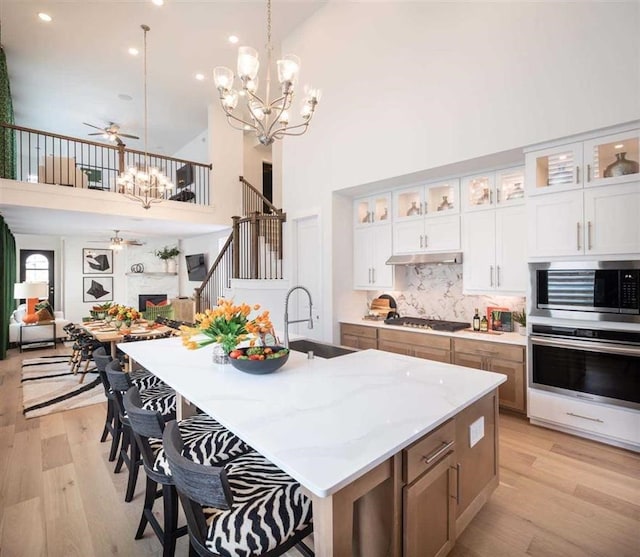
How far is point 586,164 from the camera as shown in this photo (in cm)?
291

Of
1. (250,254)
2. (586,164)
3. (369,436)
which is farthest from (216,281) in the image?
(369,436)

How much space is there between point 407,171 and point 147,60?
5.51 m

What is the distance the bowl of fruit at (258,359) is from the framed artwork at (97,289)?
35.2 feet

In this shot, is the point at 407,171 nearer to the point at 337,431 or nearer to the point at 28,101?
the point at 337,431

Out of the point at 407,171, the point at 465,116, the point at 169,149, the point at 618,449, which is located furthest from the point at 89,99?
the point at 618,449

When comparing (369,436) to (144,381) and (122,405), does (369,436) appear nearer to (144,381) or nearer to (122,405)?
(122,405)

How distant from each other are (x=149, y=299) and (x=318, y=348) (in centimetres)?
967

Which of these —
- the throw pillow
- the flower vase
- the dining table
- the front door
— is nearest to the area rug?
the dining table

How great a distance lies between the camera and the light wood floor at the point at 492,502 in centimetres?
187

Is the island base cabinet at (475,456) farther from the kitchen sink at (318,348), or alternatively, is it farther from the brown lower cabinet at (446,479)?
the kitchen sink at (318,348)

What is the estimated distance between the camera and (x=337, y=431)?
1.27 m

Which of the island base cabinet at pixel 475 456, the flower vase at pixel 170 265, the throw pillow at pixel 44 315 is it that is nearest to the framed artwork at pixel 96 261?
the flower vase at pixel 170 265

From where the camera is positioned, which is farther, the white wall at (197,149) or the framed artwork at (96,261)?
the framed artwork at (96,261)

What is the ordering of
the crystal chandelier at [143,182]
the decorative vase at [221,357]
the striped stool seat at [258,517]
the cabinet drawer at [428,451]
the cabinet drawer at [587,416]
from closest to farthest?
the striped stool seat at [258,517]
the cabinet drawer at [428,451]
the decorative vase at [221,357]
the cabinet drawer at [587,416]
the crystal chandelier at [143,182]
